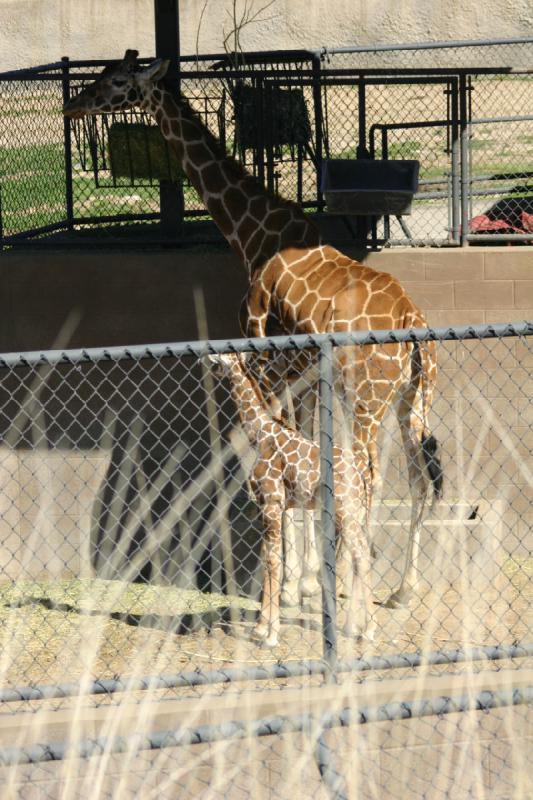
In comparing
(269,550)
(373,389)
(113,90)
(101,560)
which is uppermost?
(113,90)

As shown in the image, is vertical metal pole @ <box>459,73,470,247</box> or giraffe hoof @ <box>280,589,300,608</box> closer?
giraffe hoof @ <box>280,589,300,608</box>

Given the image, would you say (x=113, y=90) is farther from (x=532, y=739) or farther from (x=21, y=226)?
(x=532, y=739)

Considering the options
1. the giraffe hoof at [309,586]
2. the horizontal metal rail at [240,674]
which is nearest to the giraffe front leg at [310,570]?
the giraffe hoof at [309,586]

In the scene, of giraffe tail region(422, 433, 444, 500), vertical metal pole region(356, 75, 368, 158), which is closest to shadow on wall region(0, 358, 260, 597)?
giraffe tail region(422, 433, 444, 500)

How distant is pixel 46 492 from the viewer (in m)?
8.70

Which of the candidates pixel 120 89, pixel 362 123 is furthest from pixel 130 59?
pixel 362 123

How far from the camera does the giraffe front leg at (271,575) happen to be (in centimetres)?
712

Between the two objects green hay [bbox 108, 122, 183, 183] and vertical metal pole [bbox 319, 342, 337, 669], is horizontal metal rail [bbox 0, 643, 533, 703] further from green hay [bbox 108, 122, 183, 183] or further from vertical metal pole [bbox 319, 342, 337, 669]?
green hay [bbox 108, 122, 183, 183]

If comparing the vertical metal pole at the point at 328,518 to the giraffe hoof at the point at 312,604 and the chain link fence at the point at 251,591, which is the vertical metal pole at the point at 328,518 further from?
the giraffe hoof at the point at 312,604

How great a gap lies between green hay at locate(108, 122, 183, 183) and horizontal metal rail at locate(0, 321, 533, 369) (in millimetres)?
3871

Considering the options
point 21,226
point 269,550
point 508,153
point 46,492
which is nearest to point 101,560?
point 46,492

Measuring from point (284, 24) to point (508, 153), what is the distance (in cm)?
531

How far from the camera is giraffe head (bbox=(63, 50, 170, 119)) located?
28.5 ft

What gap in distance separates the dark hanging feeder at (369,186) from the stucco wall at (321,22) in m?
13.0
